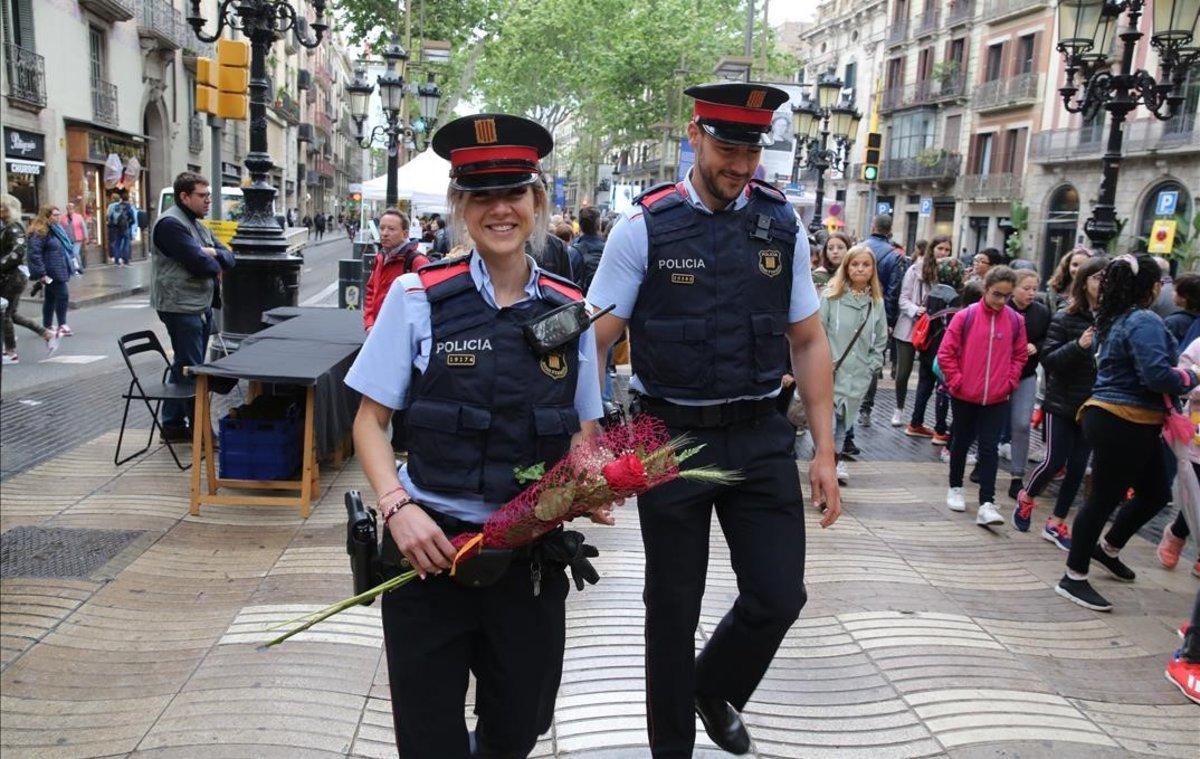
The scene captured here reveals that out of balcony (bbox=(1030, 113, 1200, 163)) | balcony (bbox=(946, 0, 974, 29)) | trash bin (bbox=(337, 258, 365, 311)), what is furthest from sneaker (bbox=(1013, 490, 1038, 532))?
balcony (bbox=(946, 0, 974, 29))

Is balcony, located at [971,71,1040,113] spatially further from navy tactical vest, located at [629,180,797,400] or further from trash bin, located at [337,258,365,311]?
navy tactical vest, located at [629,180,797,400]

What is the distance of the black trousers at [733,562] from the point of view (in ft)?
9.70

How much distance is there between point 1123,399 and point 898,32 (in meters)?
48.0

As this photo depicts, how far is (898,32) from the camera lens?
48.0 metres

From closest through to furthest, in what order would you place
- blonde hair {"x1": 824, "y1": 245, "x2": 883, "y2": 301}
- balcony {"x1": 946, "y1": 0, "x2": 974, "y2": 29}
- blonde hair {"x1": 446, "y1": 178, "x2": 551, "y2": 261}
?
blonde hair {"x1": 446, "y1": 178, "x2": 551, "y2": 261}, blonde hair {"x1": 824, "y1": 245, "x2": 883, "y2": 301}, balcony {"x1": 946, "y1": 0, "x2": 974, "y2": 29}

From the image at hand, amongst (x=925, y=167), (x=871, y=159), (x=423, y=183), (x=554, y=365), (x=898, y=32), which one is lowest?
(x=554, y=365)

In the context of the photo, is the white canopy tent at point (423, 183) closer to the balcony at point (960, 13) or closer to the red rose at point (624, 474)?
the red rose at point (624, 474)

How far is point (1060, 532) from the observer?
620 centimetres

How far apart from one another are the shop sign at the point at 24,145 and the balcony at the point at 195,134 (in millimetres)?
12709

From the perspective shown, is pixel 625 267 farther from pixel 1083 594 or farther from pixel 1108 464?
pixel 1083 594

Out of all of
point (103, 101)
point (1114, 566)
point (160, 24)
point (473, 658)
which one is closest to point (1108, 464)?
point (1114, 566)

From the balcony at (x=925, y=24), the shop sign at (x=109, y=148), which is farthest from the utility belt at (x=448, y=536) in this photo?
the balcony at (x=925, y=24)

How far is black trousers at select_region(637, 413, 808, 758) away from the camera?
2955mm

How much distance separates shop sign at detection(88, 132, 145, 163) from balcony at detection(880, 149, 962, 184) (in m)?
33.1
